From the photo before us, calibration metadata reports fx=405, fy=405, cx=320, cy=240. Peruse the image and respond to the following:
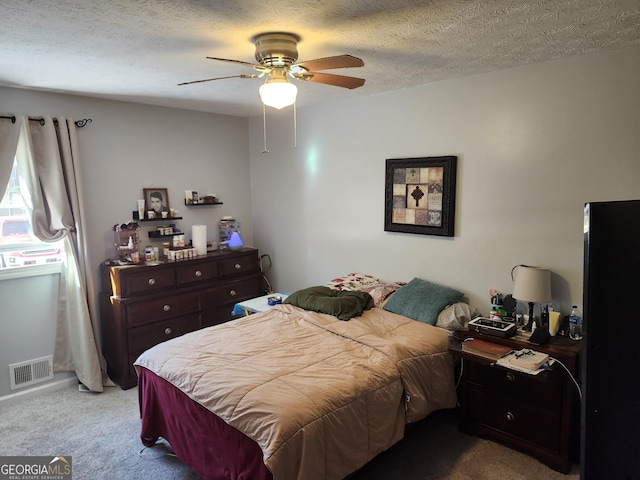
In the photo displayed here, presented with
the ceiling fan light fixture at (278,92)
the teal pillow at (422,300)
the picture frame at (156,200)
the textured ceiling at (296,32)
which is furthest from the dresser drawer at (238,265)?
the ceiling fan light fixture at (278,92)

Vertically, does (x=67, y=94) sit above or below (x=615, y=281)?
above

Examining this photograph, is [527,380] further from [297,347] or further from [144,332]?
[144,332]

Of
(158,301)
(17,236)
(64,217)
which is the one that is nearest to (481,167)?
(158,301)

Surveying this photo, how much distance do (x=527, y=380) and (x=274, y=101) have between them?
84.6 inches

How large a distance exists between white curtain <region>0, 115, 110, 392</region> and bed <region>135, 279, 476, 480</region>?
1.15 m

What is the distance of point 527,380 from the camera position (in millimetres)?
2402

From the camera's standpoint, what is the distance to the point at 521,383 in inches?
95.7

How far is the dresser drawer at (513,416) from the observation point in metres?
2.35

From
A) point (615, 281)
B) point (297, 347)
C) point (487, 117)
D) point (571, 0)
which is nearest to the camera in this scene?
point (615, 281)

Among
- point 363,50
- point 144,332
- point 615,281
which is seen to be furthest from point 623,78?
point 144,332

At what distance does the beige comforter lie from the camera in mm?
1802

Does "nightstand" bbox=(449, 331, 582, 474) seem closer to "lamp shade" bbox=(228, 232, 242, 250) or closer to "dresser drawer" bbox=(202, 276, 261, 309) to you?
"dresser drawer" bbox=(202, 276, 261, 309)

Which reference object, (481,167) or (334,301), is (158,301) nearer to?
(334,301)

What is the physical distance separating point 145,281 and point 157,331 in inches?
18.0
